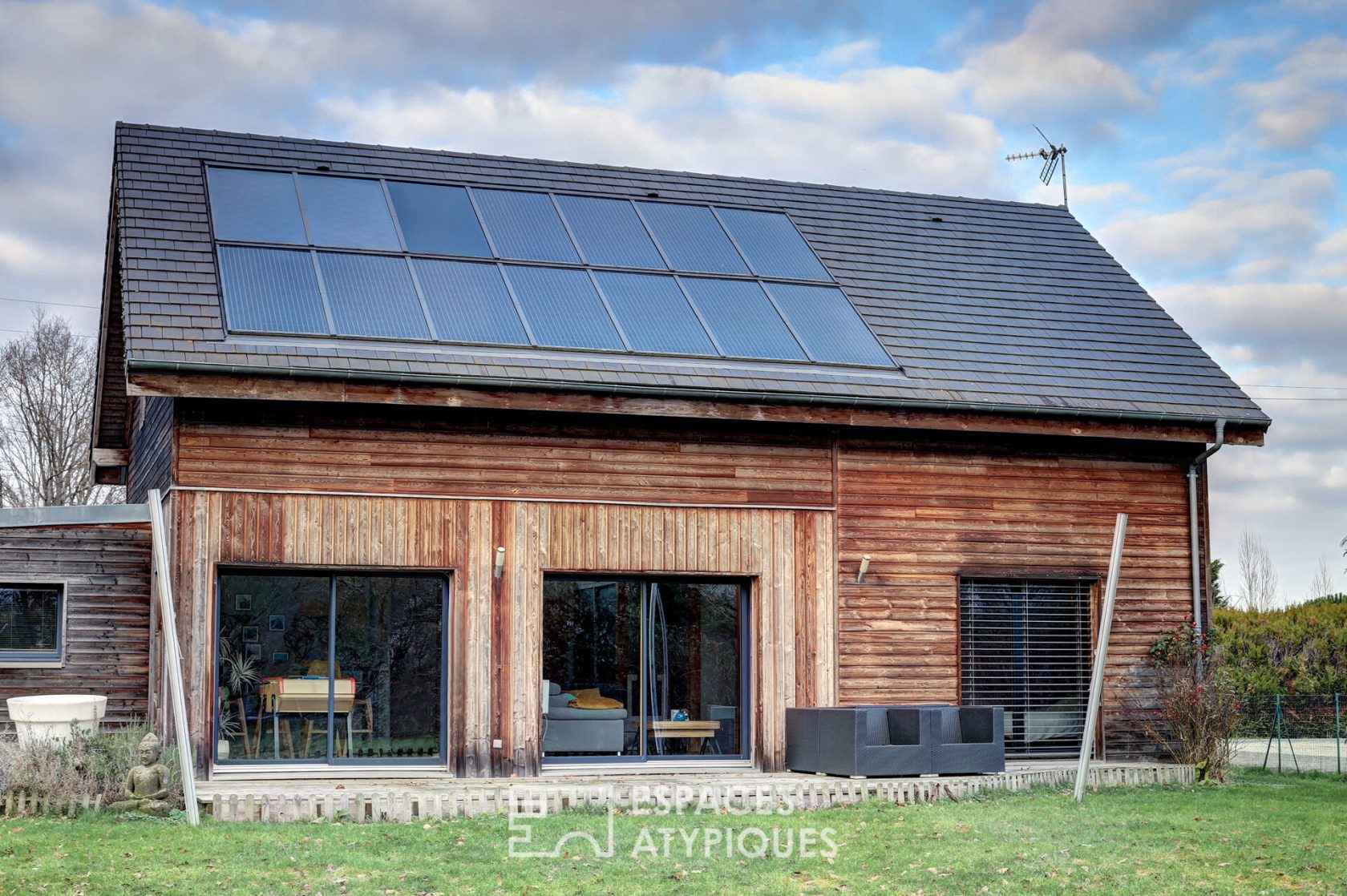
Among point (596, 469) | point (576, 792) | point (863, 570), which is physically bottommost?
point (576, 792)

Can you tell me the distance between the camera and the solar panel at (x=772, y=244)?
630 inches

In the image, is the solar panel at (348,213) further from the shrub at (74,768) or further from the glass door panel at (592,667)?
the shrub at (74,768)

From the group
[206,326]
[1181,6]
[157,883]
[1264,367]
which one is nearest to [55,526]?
[206,326]

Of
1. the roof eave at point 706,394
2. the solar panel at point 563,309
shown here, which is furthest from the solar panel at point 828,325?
the solar panel at point 563,309

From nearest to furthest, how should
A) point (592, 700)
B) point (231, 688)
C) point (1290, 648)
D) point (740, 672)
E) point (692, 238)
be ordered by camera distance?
point (231, 688), point (592, 700), point (740, 672), point (692, 238), point (1290, 648)

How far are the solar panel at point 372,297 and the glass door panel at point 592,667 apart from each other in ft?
9.02

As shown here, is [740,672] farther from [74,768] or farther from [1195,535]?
[74,768]

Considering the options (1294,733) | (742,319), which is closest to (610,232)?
(742,319)

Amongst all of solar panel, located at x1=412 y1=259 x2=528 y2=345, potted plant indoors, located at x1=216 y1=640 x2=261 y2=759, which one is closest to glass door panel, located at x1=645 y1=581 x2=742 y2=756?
solar panel, located at x1=412 y1=259 x2=528 y2=345

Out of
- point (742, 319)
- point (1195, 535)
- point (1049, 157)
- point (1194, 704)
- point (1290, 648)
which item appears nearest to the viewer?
point (1194, 704)

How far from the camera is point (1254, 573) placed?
43.0 metres

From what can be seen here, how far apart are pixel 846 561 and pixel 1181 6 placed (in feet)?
22.8

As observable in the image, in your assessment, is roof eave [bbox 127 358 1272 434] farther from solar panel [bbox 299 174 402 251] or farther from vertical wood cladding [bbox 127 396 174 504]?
solar panel [bbox 299 174 402 251]

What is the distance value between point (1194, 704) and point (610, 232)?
7820 mm
